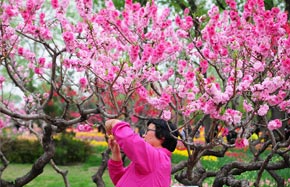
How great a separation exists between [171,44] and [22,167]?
8.01 meters

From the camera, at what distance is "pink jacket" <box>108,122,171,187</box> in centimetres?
249

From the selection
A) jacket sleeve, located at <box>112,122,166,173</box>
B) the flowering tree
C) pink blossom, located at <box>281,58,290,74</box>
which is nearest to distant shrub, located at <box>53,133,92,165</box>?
the flowering tree

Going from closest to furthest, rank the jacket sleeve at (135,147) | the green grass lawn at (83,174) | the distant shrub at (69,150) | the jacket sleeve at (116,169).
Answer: the jacket sleeve at (135,147)
the jacket sleeve at (116,169)
the green grass lawn at (83,174)
the distant shrub at (69,150)

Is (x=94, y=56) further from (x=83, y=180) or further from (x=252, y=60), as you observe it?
(x=83, y=180)

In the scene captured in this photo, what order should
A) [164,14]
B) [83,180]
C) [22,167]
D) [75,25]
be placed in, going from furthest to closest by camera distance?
[22,167] → [83,180] → [164,14] → [75,25]

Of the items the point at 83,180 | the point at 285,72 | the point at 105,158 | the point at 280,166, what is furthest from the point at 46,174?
the point at 285,72

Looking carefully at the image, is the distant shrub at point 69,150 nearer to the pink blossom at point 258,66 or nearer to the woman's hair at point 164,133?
the pink blossom at point 258,66

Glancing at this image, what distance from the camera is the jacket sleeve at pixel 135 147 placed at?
2478 mm

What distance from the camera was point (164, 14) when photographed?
584cm

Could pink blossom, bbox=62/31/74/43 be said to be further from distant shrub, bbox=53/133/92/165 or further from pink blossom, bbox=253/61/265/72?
distant shrub, bbox=53/133/92/165

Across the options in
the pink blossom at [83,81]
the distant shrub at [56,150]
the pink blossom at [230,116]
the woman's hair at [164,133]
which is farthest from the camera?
the distant shrub at [56,150]

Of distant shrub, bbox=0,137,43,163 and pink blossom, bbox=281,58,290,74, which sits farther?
distant shrub, bbox=0,137,43,163

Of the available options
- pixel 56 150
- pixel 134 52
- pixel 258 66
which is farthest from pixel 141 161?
pixel 56 150

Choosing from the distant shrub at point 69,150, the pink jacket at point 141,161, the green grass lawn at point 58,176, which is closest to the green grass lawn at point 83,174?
the green grass lawn at point 58,176
